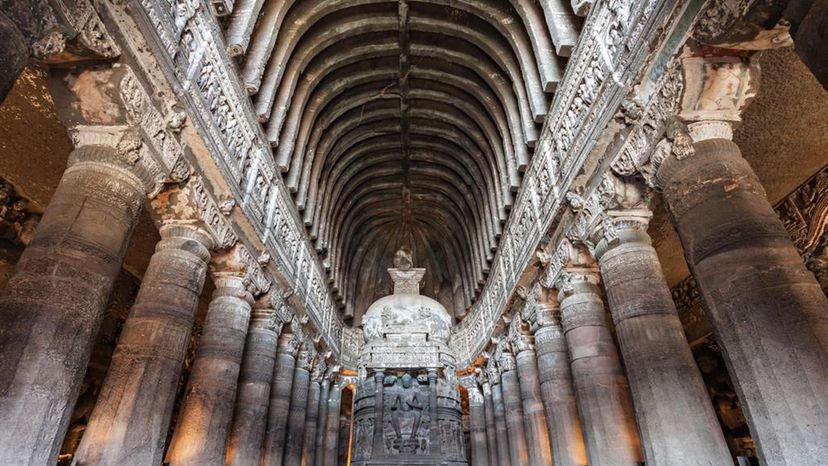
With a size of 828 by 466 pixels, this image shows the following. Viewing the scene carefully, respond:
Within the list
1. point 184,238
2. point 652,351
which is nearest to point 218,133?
point 184,238

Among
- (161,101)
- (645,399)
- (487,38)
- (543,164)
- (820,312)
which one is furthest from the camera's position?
(487,38)

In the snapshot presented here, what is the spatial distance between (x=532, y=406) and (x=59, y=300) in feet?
35.8

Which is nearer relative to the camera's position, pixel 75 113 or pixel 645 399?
pixel 75 113

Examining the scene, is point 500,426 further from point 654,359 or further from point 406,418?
point 654,359

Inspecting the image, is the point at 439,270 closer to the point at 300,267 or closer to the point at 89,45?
the point at 300,267

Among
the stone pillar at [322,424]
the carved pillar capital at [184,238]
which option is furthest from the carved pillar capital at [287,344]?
the carved pillar capital at [184,238]

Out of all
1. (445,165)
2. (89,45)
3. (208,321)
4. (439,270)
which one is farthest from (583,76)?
(439,270)

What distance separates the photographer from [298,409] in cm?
1268

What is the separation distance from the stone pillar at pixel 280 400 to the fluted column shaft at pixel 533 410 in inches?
247

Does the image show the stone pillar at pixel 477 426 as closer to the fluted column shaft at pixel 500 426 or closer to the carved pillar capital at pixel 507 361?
the fluted column shaft at pixel 500 426

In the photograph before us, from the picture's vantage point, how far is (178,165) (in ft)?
23.4

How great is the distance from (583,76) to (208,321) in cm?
849

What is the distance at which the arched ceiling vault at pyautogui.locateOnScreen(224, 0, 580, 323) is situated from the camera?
423 inches

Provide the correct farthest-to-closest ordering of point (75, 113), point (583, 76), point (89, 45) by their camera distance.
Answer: point (583, 76), point (75, 113), point (89, 45)
